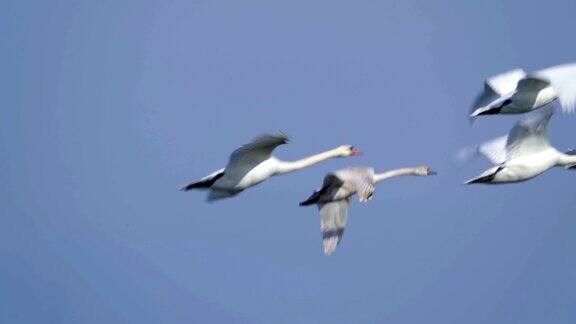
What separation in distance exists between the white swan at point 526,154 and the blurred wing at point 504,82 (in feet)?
2.93

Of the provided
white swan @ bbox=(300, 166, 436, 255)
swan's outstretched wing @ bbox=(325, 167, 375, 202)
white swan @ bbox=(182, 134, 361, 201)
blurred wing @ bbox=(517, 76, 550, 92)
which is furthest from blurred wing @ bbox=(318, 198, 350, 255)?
blurred wing @ bbox=(517, 76, 550, 92)

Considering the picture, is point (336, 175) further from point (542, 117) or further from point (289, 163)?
point (542, 117)

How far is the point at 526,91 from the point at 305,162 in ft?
12.9

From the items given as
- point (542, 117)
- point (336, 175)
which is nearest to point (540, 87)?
point (542, 117)

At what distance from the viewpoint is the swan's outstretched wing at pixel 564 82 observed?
3030 cm

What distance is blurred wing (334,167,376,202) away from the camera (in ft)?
105

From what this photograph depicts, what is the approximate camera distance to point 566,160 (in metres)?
34.7

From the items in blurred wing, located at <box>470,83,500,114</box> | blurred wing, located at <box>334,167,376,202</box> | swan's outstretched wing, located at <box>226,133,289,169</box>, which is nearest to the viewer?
swan's outstretched wing, located at <box>226,133,289,169</box>

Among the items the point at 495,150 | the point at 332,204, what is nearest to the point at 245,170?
the point at 332,204

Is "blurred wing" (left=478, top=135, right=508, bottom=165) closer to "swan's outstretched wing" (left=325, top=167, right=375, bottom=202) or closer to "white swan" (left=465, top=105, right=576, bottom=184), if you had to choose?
"white swan" (left=465, top=105, right=576, bottom=184)

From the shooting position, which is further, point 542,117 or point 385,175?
point 385,175

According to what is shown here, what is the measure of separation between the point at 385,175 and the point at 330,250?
2.47 meters

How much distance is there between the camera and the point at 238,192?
109 ft

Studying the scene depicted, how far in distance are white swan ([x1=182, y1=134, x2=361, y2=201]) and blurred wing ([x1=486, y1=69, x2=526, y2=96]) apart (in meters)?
4.09
